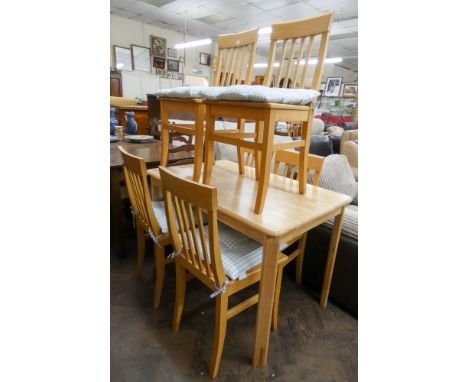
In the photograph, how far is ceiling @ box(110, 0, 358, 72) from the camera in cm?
479

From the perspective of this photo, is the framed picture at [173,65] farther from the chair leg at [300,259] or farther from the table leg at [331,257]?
the table leg at [331,257]

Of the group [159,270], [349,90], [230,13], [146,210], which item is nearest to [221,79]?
[146,210]

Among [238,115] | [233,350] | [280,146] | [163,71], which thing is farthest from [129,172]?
[163,71]

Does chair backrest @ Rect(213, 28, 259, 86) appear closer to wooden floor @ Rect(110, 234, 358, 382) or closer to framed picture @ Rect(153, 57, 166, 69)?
wooden floor @ Rect(110, 234, 358, 382)

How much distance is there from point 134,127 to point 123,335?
7.04 ft

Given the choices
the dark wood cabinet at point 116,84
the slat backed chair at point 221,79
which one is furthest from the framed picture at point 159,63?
the slat backed chair at point 221,79

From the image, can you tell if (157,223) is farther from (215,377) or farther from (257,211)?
(215,377)

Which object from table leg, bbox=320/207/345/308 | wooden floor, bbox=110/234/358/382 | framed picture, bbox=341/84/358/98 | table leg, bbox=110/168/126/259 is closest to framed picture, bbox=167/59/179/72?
framed picture, bbox=341/84/358/98

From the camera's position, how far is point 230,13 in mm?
5438

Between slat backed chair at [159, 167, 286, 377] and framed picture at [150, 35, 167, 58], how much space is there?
7444 millimetres

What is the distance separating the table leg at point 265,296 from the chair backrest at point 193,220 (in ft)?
0.56

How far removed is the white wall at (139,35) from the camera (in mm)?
6438

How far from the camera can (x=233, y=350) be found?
1.37 metres

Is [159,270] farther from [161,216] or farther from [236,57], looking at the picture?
[236,57]
